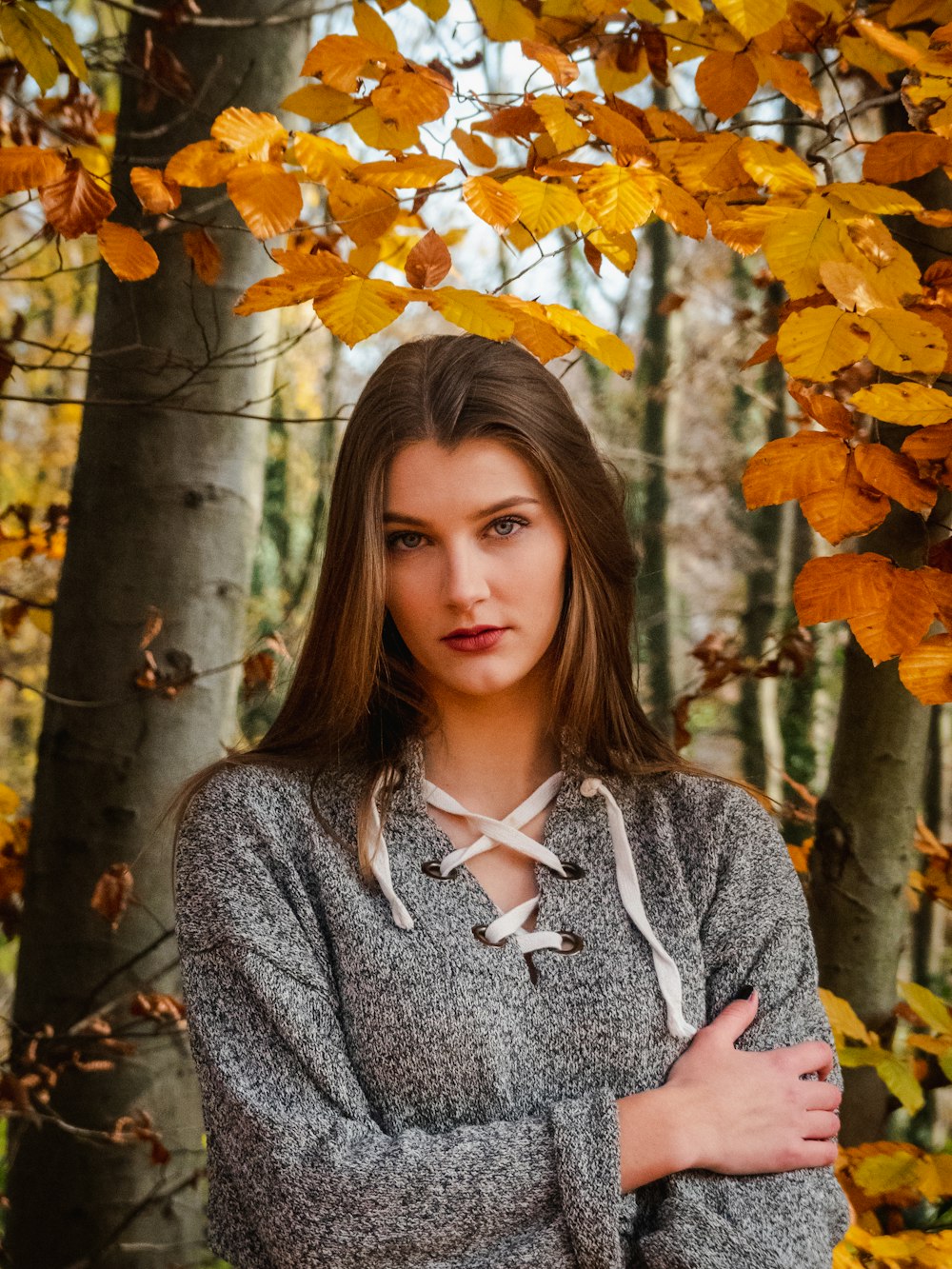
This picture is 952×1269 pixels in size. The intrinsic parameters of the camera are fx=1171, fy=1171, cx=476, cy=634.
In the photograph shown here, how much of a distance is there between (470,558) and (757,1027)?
75 centimetres

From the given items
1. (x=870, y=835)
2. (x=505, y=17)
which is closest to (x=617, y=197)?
(x=505, y=17)

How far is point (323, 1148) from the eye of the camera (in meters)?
1.40

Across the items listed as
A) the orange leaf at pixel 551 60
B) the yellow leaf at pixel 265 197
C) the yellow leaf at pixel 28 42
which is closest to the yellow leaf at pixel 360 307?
the yellow leaf at pixel 265 197

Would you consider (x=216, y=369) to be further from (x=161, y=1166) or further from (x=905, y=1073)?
(x=905, y=1073)

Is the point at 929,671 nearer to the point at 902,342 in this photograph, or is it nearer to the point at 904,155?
the point at 902,342

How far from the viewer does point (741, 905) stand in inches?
66.1

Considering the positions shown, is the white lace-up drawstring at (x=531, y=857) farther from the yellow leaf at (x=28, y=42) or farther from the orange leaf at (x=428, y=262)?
the yellow leaf at (x=28, y=42)

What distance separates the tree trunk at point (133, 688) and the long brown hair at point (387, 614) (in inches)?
23.1

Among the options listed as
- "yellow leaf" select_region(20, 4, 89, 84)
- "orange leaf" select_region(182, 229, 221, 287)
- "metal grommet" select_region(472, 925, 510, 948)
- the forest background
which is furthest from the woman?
"yellow leaf" select_region(20, 4, 89, 84)

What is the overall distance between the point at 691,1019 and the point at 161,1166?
1325mm

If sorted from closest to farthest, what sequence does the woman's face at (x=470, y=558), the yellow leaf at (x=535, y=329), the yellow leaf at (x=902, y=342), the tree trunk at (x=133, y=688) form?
the yellow leaf at (x=902, y=342) < the yellow leaf at (x=535, y=329) < the woman's face at (x=470, y=558) < the tree trunk at (x=133, y=688)

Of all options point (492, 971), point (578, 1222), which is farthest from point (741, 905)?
point (578, 1222)

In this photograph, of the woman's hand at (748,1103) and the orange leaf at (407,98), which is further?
the orange leaf at (407,98)

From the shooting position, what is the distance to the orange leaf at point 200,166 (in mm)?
1553
